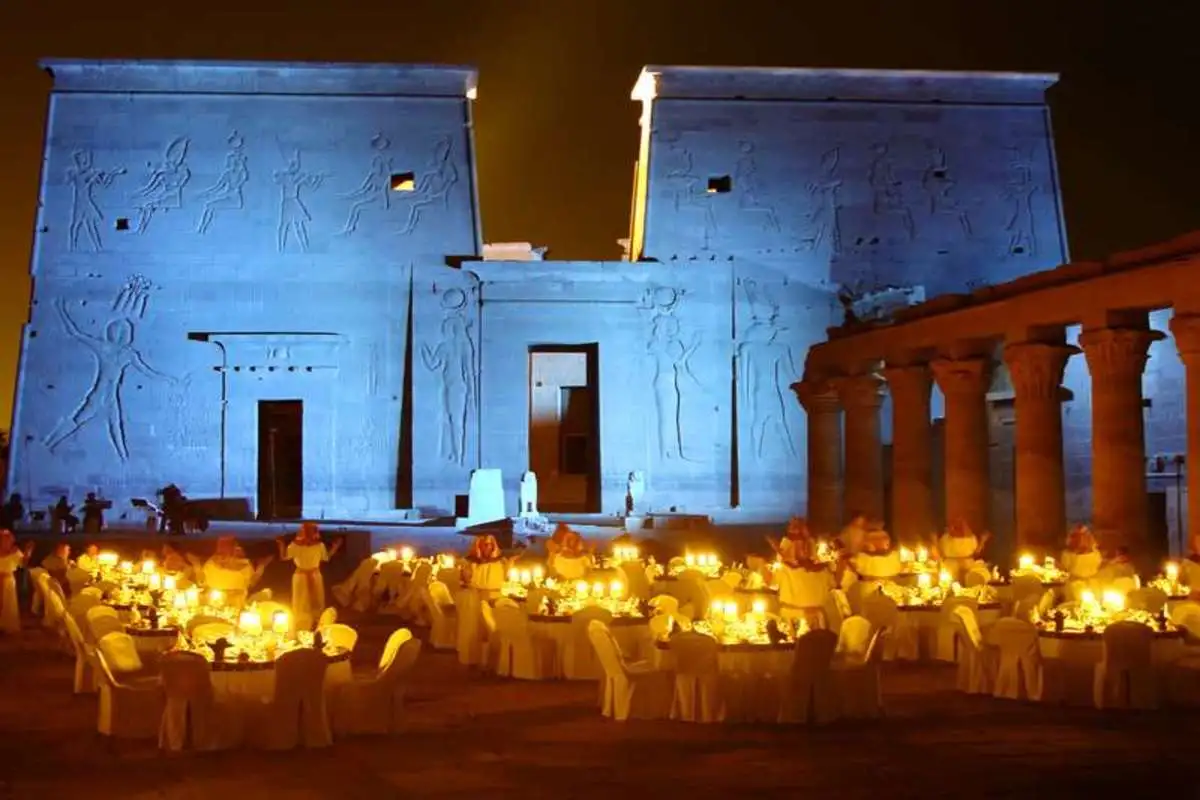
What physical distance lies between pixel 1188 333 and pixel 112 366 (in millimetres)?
23996

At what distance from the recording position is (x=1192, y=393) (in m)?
15.3

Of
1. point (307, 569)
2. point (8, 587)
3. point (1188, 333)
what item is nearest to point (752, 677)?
point (1188, 333)

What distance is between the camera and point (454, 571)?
17.0 meters

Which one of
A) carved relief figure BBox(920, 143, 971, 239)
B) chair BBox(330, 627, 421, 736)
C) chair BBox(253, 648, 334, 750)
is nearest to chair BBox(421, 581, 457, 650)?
chair BBox(330, 627, 421, 736)

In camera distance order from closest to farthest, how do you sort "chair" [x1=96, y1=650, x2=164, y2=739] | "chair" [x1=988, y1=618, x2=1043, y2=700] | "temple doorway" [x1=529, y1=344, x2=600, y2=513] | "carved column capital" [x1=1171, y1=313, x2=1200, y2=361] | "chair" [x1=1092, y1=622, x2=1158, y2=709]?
1. "chair" [x1=96, y1=650, x2=164, y2=739]
2. "chair" [x1=1092, y1=622, x2=1158, y2=709]
3. "chair" [x1=988, y1=618, x2=1043, y2=700]
4. "carved column capital" [x1=1171, y1=313, x2=1200, y2=361]
5. "temple doorway" [x1=529, y1=344, x2=600, y2=513]

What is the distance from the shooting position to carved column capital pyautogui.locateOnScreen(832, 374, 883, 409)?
2405 centimetres

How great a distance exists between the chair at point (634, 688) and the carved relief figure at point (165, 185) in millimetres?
23960

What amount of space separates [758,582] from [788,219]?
19.2m

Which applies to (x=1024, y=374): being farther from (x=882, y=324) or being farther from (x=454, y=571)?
(x=454, y=571)

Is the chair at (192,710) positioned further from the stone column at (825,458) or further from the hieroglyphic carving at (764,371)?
the hieroglyphic carving at (764,371)

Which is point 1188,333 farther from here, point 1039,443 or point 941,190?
point 941,190

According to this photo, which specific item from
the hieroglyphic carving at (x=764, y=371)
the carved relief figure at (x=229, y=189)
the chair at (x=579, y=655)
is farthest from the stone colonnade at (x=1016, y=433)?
the carved relief figure at (x=229, y=189)

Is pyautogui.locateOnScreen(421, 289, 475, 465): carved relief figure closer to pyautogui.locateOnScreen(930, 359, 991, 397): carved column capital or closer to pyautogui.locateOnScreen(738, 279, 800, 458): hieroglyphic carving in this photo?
pyautogui.locateOnScreen(738, 279, 800, 458): hieroglyphic carving

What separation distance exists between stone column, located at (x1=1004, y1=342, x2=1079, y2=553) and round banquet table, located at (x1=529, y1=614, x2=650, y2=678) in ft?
25.1
